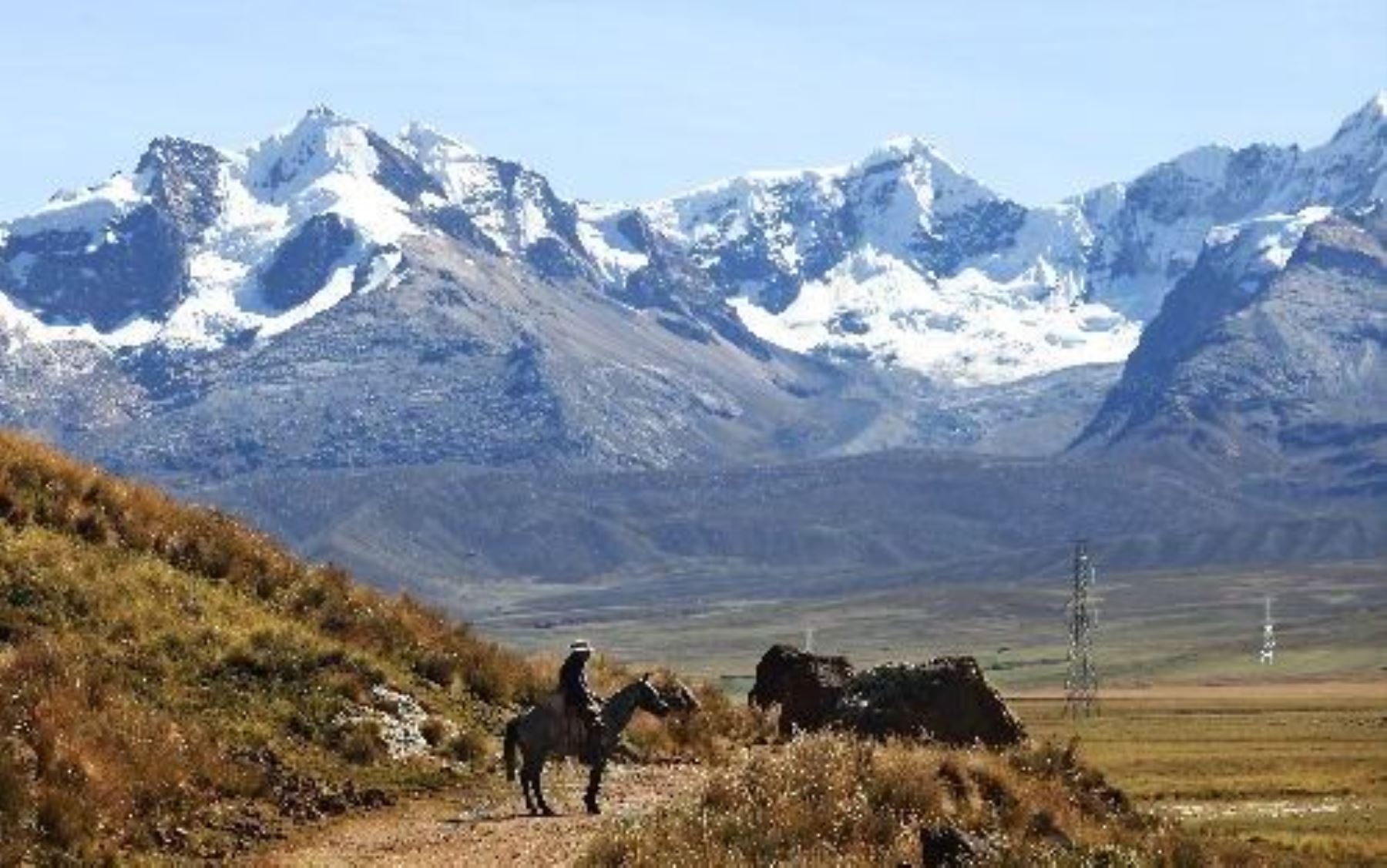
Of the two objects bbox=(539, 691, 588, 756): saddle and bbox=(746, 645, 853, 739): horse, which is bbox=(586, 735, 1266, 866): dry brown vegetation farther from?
bbox=(746, 645, 853, 739): horse

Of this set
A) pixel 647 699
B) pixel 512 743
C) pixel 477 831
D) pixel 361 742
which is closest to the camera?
pixel 477 831

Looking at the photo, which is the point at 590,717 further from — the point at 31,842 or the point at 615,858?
the point at 31,842

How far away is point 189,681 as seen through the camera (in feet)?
114

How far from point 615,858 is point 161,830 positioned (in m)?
6.91

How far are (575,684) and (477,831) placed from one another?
4075 millimetres

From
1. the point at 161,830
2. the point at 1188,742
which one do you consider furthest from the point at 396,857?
the point at 1188,742

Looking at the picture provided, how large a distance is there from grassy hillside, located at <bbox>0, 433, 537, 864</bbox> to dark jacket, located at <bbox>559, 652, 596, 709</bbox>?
3320 mm

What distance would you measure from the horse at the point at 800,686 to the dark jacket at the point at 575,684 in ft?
31.3

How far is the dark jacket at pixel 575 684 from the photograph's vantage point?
114 feet

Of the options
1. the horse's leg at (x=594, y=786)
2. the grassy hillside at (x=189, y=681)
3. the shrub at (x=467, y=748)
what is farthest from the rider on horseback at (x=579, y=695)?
the shrub at (x=467, y=748)

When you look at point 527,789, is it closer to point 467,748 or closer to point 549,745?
point 549,745

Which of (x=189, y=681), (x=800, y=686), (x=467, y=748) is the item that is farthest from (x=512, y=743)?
(x=800, y=686)

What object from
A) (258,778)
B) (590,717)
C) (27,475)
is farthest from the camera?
(27,475)

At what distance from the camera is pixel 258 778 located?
31.8m
